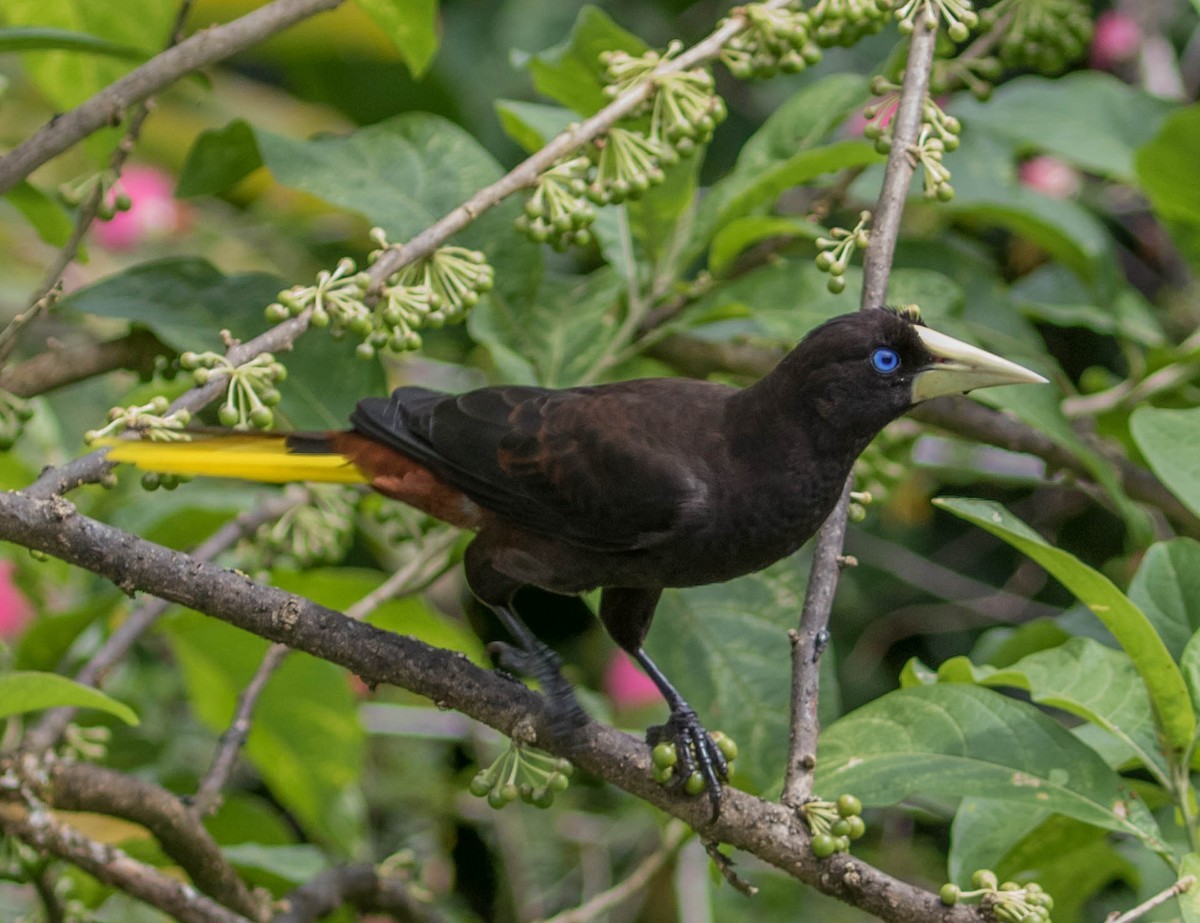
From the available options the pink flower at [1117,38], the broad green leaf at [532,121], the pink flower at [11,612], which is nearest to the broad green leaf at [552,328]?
the broad green leaf at [532,121]

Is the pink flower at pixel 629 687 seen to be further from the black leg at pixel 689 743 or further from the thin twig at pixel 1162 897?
the thin twig at pixel 1162 897

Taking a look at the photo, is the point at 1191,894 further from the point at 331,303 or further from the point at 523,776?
the point at 331,303

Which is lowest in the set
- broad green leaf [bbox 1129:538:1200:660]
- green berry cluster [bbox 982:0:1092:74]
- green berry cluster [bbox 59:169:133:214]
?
broad green leaf [bbox 1129:538:1200:660]

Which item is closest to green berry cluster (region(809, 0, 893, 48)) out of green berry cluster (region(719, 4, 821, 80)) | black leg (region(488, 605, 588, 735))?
green berry cluster (region(719, 4, 821, 80))

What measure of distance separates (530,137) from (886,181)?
2.65 ft

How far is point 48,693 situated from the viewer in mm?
1700

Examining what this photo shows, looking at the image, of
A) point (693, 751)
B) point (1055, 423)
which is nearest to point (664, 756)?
point (693, 751)

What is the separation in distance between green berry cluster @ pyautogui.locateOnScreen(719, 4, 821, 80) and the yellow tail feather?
0.86m

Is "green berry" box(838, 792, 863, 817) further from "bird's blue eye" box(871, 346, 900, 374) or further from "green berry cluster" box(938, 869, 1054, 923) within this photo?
"bird's blue eye" box(871, 346, 900, 374)

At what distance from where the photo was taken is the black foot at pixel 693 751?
1.59 m

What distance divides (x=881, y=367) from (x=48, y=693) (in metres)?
1.16

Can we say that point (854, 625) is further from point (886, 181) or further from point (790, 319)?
point (886, 181)

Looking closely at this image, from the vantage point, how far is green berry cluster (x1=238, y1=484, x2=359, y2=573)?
221 centimetres

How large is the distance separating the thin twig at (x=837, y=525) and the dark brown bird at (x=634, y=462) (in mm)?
62
